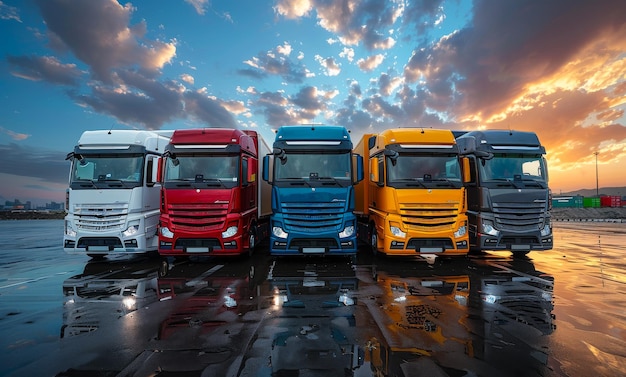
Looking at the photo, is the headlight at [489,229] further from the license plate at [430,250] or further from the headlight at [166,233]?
the headlight at [166,233]

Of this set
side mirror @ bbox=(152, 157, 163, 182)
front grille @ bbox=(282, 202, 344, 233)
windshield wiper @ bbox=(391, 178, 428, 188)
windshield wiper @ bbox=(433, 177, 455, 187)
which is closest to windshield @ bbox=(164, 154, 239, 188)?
side mirror @ bbox=(152, 157, 163, 182)

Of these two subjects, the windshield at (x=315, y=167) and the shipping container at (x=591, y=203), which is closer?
the windshield at (x=315, y=167)

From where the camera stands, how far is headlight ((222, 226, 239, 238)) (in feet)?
29.7

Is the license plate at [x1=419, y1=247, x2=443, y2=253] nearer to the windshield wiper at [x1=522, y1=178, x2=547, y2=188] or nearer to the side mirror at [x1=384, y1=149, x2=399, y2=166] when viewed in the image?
the side mirror at [x1=384, y1=149, x2=399, y2=166]

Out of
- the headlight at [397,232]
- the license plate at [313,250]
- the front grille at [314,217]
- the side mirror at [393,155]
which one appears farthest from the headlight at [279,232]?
the side mirror at [393,155]

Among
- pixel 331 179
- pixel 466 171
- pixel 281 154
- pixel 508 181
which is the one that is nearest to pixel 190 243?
pixel 281 154

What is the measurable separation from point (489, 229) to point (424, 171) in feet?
9.41

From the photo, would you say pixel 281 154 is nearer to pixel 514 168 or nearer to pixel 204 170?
pixel 204 170

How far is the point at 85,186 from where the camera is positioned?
9.55 meters

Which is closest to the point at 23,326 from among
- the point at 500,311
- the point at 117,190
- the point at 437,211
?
the point at 117,190

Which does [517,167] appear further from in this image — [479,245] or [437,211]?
[437,211]

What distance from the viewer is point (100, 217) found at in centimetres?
946

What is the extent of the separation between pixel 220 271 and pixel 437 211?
6.41 m

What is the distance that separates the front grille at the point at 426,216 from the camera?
9.05 metres
